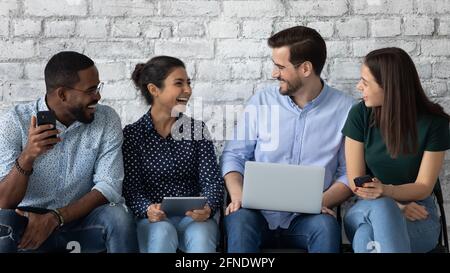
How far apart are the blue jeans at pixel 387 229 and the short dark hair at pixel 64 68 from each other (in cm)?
119

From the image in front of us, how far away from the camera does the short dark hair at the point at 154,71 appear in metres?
3.26

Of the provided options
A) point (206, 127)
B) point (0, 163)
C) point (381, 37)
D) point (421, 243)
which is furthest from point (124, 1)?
point (421, 243)

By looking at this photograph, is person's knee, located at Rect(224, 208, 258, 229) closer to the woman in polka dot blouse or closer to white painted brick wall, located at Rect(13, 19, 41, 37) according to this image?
the woman in polka dot blouse

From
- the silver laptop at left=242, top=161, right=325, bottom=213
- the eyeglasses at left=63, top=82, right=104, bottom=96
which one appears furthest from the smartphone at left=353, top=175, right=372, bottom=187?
the eyeglasses at left=63, top=82, right=104, bottom=96

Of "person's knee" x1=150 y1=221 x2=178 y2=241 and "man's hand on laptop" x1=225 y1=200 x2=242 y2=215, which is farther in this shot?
"man's hand on laptop" x1=225 y1=200 x2=242 y2=215

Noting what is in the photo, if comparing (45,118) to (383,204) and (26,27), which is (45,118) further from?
(383,204)

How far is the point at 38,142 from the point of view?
284 cm

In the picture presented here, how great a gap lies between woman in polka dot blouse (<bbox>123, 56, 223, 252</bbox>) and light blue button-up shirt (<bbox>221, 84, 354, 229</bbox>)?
0.12 meters

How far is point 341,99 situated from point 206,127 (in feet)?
1.89

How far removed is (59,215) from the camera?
9.30ft

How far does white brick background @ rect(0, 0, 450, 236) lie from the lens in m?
3.38

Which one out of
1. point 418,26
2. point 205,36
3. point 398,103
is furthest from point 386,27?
point 205,36

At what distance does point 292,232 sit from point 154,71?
2.97 feet

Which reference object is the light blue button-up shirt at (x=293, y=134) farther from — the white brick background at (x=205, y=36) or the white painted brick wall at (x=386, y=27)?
the white painted brick wall at (x=386, y=27)
